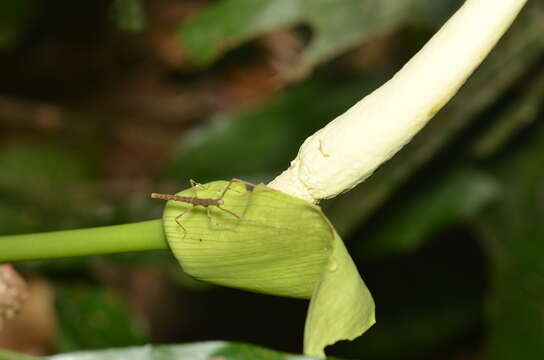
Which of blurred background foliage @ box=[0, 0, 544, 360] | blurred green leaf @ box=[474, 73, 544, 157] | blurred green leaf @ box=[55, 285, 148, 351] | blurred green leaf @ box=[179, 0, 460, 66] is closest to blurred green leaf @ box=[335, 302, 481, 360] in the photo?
blurred background foliage @ box=[0, 0, 544, 360]

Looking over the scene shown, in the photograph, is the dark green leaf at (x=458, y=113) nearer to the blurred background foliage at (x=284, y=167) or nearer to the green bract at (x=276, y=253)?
the blurred background foliage at (x=284, y=167)

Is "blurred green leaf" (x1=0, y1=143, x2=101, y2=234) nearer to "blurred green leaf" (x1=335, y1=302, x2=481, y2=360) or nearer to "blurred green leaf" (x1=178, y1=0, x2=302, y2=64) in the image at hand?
"blurred green leaf" (x1=178, y1=0, x2=302, y2=64)

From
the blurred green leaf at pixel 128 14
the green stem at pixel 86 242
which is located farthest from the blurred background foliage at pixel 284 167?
the green stem at pixel 86 242

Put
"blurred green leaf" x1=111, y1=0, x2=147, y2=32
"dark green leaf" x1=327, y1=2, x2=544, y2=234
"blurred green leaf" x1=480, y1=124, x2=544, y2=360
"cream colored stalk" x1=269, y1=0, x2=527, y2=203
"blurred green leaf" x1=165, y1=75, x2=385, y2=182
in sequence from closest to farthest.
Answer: "cream colored stalk" x1=269, y1=0, x2=527, y2=203
"blurred green leaf" x1=111, y1=0, x2=147, y2=32
"dark green leaf" x1=327, y1=2, x2=544, y2=234
"blurred green leaf" x1=480, y1=124, x2=544, y2=360
"blurred green leaf" x1=165, y1=75, x2=385, y2=182

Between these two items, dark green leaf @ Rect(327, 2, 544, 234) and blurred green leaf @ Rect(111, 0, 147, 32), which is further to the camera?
dark green leaf @ Rect(327, 2, 544, 234)

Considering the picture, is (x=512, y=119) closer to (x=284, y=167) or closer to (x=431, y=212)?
(x=431, y=212)

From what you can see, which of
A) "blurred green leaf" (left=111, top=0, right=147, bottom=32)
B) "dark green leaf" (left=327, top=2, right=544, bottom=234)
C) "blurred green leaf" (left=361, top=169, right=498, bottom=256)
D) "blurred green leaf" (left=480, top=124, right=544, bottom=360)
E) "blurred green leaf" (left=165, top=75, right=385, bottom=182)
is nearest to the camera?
"blurred green leaf" (left=111, top=0, right=147, bottom=32)
